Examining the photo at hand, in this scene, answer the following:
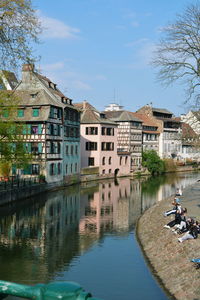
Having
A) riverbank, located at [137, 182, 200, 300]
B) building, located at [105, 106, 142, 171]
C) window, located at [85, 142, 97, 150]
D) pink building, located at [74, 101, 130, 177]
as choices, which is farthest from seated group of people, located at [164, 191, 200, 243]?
building, located at [105, 106, 142, 171]

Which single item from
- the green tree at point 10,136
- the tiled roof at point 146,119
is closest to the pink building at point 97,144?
the tiled roof at point 146,119

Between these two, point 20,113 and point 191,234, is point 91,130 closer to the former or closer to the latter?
point 20,113

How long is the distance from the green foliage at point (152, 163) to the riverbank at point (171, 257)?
4592 cm

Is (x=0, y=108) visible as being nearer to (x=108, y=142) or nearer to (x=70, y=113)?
(x=70, y=113)

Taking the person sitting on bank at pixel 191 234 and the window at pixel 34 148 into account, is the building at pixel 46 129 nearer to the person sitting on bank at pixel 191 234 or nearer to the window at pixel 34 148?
the window at pixel 34 148

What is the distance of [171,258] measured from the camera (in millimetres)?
17172

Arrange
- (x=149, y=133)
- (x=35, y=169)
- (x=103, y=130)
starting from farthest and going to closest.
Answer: (x=149, y=133), (x=103, y=130), (x=35, y=169)

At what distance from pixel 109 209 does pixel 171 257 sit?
16673mm

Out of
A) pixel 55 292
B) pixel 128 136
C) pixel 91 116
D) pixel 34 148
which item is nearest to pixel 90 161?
pixel 91 116

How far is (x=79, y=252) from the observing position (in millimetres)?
19859

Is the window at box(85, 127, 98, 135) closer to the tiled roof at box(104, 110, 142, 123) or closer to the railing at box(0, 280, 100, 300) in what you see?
the tiled roof at box(104, 110, 142, 123)

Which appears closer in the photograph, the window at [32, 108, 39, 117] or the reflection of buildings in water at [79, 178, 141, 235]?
the reflection of buildings in water at [79, 178, 141, 235]

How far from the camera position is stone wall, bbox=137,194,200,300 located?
13.8m

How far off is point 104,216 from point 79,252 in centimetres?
1042
